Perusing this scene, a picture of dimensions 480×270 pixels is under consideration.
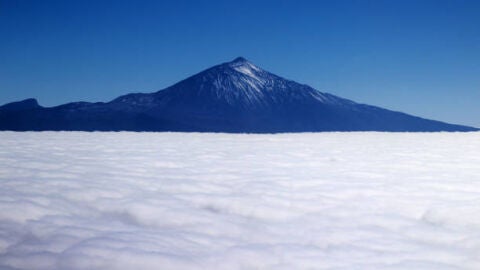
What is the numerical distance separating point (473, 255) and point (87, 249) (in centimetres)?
269

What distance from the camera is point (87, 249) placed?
8.32ft

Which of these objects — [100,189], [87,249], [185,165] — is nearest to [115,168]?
[185,165]

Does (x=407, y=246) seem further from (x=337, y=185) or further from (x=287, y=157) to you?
(x=287, y=157)

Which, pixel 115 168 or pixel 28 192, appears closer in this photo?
pixel 28 192

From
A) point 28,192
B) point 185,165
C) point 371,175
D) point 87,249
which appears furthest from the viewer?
point 185,165

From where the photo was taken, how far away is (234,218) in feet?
11.6

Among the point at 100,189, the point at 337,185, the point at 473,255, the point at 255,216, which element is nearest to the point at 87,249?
the point at 255,216

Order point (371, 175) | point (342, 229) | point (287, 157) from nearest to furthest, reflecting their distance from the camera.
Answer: point (342, 229) < point (371, 175) < point (287, 157)

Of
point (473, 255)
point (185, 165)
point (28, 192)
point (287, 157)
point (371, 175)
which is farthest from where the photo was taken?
point (287, 157)

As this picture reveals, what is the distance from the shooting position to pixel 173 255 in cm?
254

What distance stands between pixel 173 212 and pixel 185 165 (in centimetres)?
328

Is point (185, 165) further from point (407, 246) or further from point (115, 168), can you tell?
point (407, 246)

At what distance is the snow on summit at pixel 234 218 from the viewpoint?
8.30ft

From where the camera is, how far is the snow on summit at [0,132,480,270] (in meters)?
2.53
